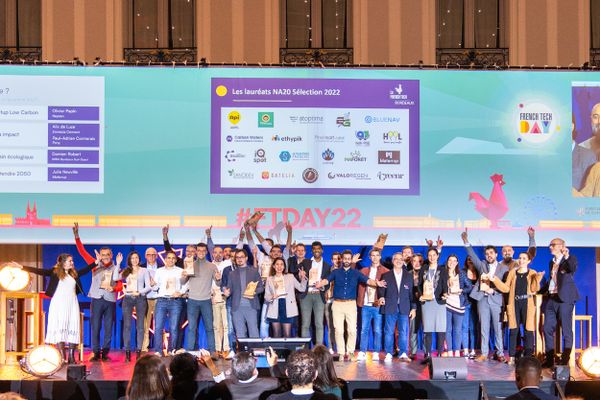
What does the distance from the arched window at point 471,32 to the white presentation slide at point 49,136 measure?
193 inches

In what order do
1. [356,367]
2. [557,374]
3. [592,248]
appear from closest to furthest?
[557,374] < [356,367] < [592,248]

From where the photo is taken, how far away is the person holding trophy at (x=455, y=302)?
9.50 m

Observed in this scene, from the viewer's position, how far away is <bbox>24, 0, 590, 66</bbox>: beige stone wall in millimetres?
11562

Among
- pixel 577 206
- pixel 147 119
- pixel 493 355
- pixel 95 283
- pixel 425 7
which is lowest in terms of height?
pixel 493 355

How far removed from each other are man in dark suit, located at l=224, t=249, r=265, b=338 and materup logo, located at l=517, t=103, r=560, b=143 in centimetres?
365

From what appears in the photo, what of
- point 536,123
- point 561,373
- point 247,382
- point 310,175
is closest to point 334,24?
point 310,175

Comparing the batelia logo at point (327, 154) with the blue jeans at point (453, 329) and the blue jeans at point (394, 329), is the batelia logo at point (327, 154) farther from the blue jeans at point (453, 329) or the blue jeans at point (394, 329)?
the blue jeans at point (453, 329)

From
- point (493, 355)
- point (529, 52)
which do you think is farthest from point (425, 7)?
point (493, 355)

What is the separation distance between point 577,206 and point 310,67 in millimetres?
3622

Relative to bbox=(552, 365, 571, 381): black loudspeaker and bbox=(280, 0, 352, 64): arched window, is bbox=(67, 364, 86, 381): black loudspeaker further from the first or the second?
bbox=(280, 0, 352, 64): arched window

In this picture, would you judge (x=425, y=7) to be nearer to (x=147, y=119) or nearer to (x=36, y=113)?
(x=147, y=119)

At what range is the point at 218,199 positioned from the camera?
10102mm

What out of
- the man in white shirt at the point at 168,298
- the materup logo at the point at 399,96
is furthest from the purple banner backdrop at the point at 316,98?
the man in white shirt at the point at 168,298

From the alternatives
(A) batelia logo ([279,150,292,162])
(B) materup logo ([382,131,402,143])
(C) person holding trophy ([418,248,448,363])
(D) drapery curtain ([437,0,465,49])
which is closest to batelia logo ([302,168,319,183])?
(A) batelia logo ([279,150,292,162])
